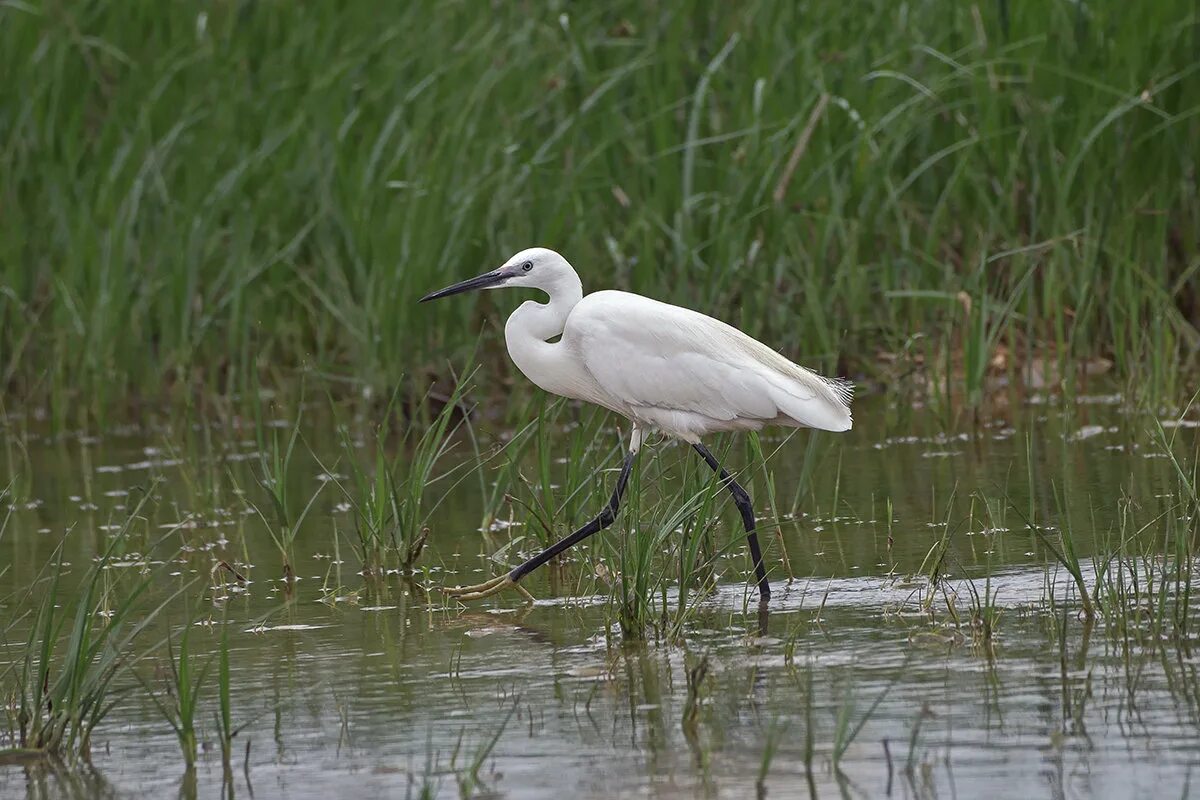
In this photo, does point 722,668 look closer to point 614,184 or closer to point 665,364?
point 665,364

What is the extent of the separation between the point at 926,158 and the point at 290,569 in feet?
13.6

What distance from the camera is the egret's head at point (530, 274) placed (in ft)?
19.3

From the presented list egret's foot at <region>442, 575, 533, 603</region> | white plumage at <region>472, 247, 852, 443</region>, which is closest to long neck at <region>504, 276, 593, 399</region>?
white plumage at <region>472, 247, 852, 443</region>

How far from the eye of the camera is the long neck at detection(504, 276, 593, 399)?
5.98 meters

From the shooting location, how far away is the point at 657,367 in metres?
5.78

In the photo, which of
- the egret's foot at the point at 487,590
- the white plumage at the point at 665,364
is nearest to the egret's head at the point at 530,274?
the white plumage at the point at 665,364

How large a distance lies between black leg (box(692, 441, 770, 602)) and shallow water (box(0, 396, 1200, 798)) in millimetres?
69

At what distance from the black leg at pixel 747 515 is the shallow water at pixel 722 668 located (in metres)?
0.07

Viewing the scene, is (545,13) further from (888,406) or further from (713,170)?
(888,406)

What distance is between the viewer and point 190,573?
6078mm

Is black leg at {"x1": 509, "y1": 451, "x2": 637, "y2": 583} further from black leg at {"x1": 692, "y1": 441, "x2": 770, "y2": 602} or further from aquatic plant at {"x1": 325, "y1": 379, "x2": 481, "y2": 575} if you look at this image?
aquatic plant at {"x1": 325, "y1": 379, "x2": 481, "y2": 575}

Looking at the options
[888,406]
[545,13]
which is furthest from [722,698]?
[545,13]

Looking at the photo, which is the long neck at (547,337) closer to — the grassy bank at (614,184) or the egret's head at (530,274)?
the egret's head at (530,274)

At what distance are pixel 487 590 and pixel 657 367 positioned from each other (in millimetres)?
832
